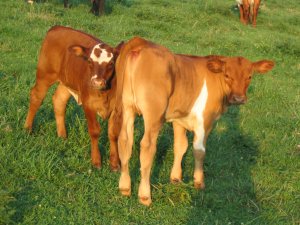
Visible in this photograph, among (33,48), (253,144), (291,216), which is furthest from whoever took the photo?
(33,48)

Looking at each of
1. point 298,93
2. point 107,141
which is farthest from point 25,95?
point 298,93

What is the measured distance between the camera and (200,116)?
18.1ft

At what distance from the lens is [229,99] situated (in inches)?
224

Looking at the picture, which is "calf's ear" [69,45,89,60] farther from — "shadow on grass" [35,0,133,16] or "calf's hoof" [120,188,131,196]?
"shadow on grass" [35,0,133,16]

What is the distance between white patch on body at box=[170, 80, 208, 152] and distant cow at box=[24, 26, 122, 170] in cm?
84

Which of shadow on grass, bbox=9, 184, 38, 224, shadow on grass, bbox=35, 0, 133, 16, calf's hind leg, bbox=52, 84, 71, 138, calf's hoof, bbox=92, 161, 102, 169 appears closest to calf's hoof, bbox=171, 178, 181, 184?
calf's hoof, bbox=92, 161, 102, 169

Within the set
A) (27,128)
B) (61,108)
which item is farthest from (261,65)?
(27,128)

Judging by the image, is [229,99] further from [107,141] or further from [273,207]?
[107,141]

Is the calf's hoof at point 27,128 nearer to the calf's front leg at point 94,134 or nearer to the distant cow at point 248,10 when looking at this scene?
the calf's front leg at point 94,134

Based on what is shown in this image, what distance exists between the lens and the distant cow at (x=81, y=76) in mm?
5672

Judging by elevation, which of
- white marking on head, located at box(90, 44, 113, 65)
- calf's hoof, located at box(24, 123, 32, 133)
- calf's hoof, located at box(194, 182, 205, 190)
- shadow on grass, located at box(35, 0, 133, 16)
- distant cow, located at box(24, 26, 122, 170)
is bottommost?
calf's hoof, located at box(194, 182, 205, 190)

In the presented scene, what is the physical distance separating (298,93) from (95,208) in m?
6.40

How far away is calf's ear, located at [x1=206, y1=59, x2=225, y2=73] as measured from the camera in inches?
222

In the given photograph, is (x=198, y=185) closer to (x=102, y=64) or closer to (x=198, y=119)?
(x=198, y=119)
